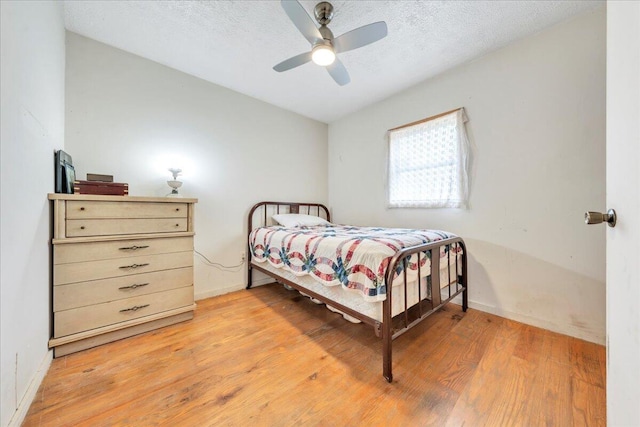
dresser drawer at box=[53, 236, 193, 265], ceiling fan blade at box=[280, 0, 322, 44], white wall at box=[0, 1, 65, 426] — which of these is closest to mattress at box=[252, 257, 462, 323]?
dresser drawer at box=[53, 236, 193, 265]

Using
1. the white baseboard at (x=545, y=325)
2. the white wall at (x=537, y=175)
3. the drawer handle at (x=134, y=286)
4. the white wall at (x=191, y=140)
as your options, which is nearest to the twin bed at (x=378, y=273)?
the white baseboard at (x=545, y=325)

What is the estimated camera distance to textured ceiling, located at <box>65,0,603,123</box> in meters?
1.61

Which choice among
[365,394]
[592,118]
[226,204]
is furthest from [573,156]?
[226,204]

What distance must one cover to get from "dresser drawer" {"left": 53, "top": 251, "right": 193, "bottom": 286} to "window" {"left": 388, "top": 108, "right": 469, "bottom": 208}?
2.28m

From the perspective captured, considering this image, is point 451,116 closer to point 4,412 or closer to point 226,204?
point 226,204

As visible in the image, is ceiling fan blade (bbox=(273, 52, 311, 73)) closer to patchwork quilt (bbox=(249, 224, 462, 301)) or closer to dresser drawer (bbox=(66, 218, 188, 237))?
patchwork quilt (bbox=(249, 224, 462, 301))

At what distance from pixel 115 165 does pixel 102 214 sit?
70 centimetres

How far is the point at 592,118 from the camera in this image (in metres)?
1.60

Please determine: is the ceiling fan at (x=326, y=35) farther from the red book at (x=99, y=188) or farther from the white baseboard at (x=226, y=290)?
the white baseboard at (x=226, y=290)

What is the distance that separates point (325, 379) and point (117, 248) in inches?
64.9

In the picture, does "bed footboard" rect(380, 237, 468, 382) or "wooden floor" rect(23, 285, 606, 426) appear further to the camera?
"bed footboard" rect(380, 237, 468, 382)

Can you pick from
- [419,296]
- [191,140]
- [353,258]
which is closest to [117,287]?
[191,140]

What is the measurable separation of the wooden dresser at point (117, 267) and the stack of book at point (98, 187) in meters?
0.16

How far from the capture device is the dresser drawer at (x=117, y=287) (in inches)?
56.8
